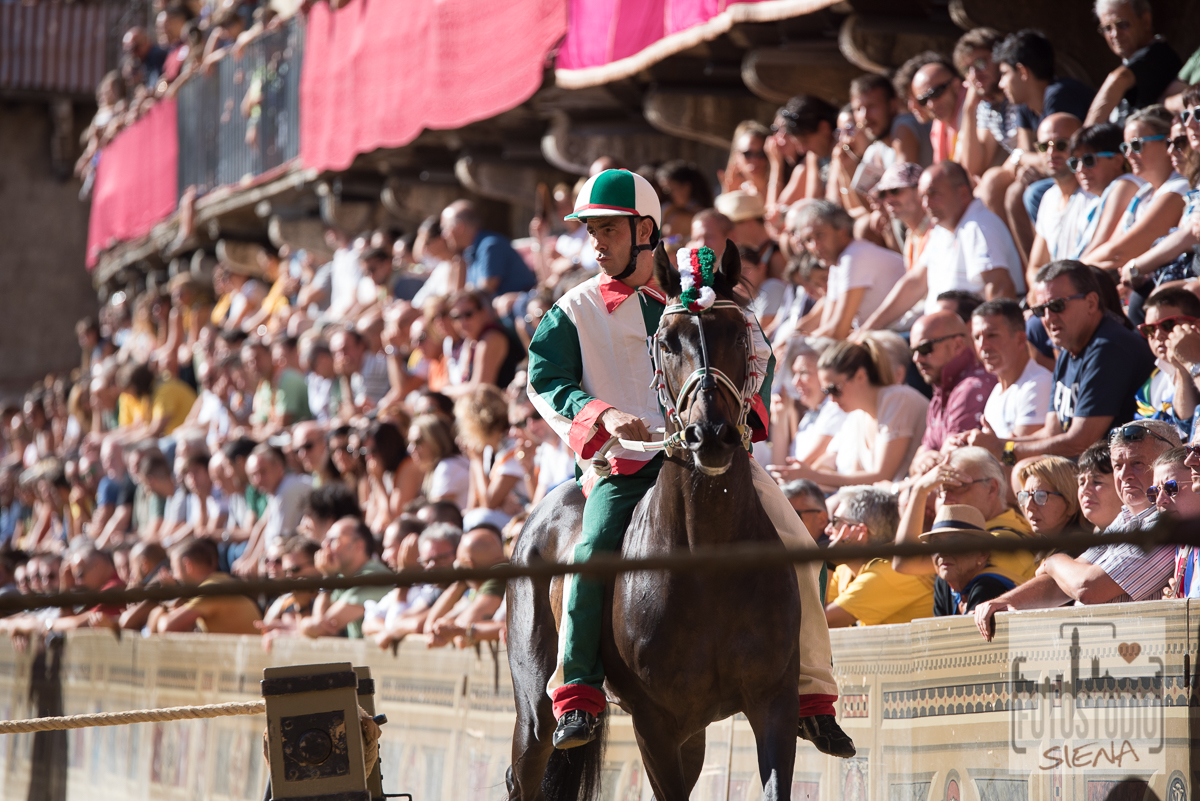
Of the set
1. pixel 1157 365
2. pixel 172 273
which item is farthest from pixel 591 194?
pixel 172 273

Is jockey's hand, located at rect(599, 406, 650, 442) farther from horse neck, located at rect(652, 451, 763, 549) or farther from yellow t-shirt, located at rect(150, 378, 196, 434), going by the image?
yellow t-shirt, located at rect(150, 378, 196, 434)

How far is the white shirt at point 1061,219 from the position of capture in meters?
7.38

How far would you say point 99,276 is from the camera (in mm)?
27141

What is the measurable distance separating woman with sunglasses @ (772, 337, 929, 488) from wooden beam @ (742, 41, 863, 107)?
392 cm

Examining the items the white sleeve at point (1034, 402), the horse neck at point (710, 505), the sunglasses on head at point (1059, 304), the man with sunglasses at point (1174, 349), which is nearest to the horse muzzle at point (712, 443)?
the horse neck at point (710, 505)

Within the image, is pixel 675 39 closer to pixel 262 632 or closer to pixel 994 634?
pixel 262 632

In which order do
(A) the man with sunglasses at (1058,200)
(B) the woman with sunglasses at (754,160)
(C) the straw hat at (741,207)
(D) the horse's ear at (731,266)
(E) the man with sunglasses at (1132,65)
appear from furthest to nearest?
1. (B) the woman with sunglasses at (754,160)
2. (C) the straw hat at (741,207)
3. (E) the man with sunglasses at (1132,65)
4. (A) the man with sunglasses at (1058,200)
5. (D) the horse's ear at (731,266)

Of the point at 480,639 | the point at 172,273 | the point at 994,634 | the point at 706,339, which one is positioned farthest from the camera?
the point at 172,273

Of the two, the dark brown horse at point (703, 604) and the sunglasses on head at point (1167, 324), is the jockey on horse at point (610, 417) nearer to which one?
the dark brown horse at point (703, 604)

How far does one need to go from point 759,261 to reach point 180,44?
1727 cm

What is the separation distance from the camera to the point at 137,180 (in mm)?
23406

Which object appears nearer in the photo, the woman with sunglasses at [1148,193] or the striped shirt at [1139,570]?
the striped shirt at [1139,570]

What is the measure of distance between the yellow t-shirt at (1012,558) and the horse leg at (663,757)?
65.1 inches

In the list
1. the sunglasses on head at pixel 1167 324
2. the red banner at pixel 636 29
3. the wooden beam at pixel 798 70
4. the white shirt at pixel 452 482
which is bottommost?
the white shirt at pixel 452 482
